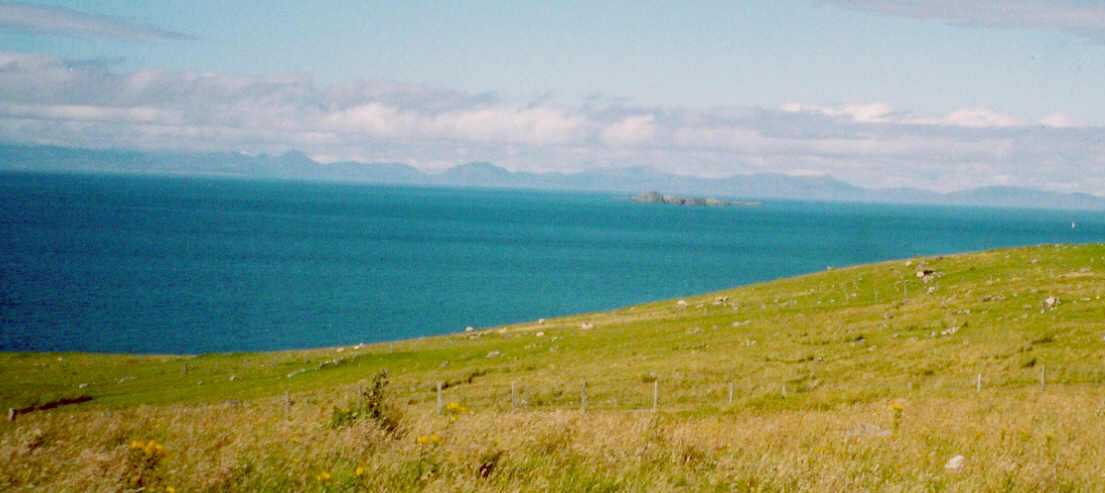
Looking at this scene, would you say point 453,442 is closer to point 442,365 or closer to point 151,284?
point 442,365

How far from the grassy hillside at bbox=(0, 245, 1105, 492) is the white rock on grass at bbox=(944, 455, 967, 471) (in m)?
0.09

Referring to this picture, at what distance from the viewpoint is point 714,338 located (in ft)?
209

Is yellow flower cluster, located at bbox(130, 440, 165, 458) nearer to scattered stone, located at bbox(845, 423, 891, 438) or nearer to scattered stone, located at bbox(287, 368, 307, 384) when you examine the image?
scattered stone, located at bbox(845, 423, 891, 438)

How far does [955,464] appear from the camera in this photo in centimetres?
1366

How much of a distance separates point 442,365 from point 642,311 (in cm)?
3199

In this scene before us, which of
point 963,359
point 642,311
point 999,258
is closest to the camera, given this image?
point 963,359

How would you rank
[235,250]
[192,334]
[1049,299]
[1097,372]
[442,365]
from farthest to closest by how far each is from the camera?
1. [235,250]
2. [192,334]
3. [442,365]
4. [1049,299]
5. [1097,372]

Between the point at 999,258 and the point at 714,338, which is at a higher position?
the point at 999,258

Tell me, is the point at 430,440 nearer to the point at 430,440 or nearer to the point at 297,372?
the point at 430,440

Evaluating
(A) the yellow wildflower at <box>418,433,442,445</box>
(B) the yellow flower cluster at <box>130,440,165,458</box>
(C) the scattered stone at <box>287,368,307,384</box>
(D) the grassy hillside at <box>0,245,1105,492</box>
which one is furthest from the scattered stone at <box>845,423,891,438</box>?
(C) the scattered stone at <box>287,368,307,384</box>

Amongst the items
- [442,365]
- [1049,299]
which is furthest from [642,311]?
[1049,299]

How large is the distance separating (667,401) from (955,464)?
30.4 meters

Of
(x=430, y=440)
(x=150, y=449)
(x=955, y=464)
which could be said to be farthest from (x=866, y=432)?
(x=150, y=449)

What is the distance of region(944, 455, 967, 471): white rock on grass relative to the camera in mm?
13463
